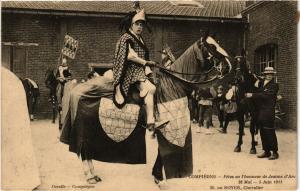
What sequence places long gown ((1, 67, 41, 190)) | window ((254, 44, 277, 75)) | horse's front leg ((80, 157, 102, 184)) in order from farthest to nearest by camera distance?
window ((254, 44, 277, 75))
long gown ((1, 67, 41, 190))
horse's front leg ((80, 157, 102, 184))

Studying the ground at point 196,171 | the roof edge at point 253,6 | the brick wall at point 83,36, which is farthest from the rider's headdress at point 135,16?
the roof edge at point 253,6

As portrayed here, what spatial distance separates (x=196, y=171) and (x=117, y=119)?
1822mm

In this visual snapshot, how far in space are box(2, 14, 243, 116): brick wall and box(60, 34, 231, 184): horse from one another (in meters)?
5.84

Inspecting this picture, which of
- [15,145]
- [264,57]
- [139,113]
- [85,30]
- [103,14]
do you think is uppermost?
[103,14]

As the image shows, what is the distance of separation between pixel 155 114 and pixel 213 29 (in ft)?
24.2

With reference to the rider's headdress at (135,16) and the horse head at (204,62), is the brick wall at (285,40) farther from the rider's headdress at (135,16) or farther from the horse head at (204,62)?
the rider's headdress at (135,16)

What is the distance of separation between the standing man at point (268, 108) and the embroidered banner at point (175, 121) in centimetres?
217

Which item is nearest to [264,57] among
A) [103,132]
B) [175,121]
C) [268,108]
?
[268,108]

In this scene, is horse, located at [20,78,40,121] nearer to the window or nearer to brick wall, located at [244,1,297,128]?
the window

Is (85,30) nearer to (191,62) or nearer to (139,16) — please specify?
(139,16)

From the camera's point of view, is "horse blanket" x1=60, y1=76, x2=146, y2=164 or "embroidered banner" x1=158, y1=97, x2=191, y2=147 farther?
"horse blanket" x1=60, y1=76, x2=146, y2=164

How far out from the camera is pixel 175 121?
227 inches

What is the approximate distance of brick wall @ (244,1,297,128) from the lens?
32.2 feet

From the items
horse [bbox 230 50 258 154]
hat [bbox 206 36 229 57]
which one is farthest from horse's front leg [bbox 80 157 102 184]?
horse [bbox 230 50 258 154]
